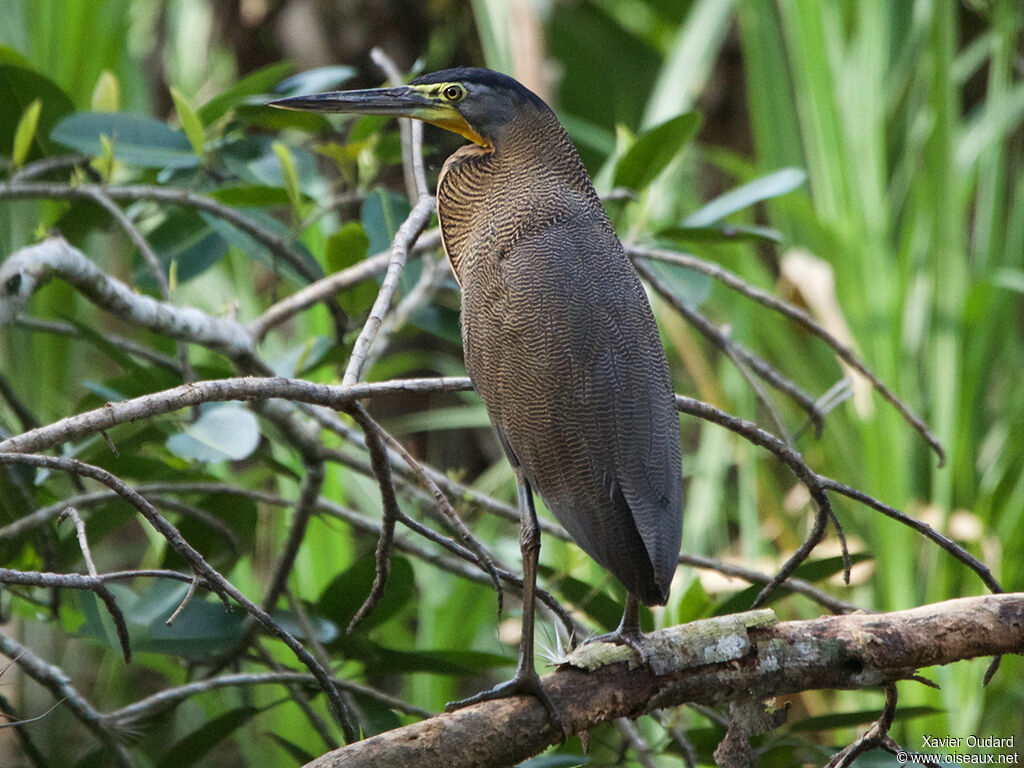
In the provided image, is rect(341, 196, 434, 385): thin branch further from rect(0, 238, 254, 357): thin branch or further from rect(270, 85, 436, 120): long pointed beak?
rect(0, 238, 254, 357): thin branch

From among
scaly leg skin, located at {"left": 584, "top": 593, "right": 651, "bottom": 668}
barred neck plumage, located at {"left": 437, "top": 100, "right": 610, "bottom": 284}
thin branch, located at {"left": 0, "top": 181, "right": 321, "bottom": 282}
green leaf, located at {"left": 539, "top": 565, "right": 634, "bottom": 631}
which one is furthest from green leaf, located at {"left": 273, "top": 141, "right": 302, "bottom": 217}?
scaly leg skin, located at {"left": 584, "top": 593, "right": 651, "bottom": 668}

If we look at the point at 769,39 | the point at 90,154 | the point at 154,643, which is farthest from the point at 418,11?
the point at 154,643

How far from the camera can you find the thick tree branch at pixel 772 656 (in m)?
1.53

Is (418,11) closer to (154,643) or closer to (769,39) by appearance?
(769,39)

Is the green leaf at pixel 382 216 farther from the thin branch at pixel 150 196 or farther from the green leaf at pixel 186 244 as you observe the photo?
the green leaf at pixel 186 244

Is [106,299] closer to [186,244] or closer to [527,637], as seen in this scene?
[186,244]

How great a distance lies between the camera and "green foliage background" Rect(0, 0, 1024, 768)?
2189 mm

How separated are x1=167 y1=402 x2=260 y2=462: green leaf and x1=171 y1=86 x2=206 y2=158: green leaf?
647mm

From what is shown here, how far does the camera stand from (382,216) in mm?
2342

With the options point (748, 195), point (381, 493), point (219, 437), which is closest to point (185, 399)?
point (381, 493)

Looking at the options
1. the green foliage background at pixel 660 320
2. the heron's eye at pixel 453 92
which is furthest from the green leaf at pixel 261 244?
the heron's eye at pixel 453 92

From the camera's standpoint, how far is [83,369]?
3723 millimetres

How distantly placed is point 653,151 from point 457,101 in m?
0.63

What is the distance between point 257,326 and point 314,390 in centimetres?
94
